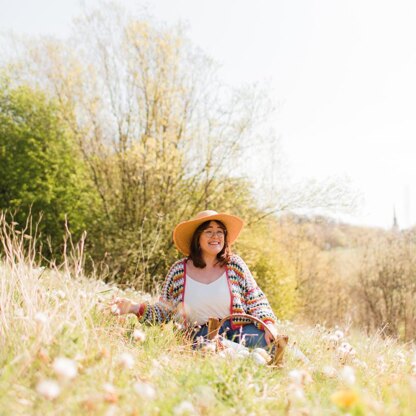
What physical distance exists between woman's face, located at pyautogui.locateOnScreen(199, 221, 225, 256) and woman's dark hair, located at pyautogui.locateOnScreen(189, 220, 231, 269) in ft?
0.11

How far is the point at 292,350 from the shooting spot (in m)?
3.47

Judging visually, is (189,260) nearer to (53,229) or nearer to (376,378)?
(376,378)

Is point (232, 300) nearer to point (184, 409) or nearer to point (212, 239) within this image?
point (212, 239)

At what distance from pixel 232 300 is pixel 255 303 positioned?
202 millimetres

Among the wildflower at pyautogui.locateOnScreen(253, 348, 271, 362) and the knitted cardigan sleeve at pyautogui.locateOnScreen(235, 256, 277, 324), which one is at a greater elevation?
the knitted cardigan sleeve at pyautogui.locateOnScreen(235, 256, 277, 324)

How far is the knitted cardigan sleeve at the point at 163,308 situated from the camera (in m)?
3.91

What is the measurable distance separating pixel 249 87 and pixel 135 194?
4011mm

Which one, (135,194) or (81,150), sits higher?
(81,150)

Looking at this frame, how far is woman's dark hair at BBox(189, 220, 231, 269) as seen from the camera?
163 inches

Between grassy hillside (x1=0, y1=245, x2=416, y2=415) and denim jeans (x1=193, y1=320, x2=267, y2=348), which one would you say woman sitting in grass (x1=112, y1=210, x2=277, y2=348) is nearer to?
denim jeans (x1=193, y1=320, x2=267, y2=348)

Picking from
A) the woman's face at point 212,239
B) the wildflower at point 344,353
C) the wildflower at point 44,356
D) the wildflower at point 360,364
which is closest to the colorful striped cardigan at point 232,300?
the woman's face at point 212,239

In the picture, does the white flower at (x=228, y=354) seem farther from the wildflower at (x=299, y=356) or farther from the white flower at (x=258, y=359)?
the wildflower at (x=299, y=356)

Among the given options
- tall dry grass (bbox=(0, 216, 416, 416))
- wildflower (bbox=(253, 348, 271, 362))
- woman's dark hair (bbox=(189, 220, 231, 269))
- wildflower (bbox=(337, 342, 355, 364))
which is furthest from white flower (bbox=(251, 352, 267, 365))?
woman's dark hair (bbox=(189, 220, 231, 269))

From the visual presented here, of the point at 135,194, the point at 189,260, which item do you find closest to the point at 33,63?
the point at 135,194
